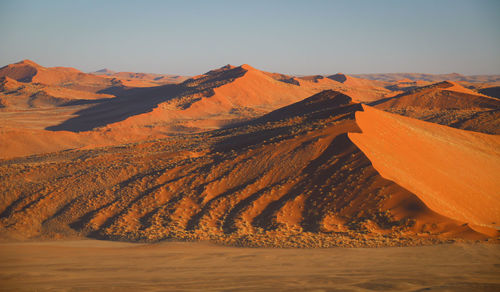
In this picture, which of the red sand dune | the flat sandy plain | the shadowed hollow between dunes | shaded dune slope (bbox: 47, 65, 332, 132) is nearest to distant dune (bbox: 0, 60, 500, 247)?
the shadowed hollow between dunes

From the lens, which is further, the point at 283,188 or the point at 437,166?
the point at 437,166

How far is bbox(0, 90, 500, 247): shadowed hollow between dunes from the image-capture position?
38.9 ft

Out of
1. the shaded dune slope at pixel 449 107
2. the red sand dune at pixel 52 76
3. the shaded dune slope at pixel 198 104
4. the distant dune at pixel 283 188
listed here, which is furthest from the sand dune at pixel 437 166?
the red sand dune at pixel 52 76

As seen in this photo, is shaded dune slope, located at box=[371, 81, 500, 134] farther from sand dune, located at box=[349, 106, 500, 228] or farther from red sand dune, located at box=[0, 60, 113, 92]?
red sand dune, located at box=[0, 60, 113, 92]

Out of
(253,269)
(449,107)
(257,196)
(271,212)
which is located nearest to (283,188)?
(257,196)

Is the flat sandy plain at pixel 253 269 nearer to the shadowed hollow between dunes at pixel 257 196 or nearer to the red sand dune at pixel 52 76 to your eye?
the shadowed hollow between dunes at pixel 257 196

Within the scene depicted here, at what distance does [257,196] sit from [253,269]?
603cm

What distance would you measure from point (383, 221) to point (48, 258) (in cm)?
912

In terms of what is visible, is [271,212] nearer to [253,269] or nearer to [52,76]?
[253,269]

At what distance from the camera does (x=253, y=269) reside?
824cm

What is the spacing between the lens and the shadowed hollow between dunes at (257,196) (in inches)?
467

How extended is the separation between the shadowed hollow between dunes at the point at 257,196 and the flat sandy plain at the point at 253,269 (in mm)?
1508

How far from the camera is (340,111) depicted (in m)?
20.8

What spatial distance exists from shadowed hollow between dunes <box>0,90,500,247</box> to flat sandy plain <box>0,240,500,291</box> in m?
1.51
